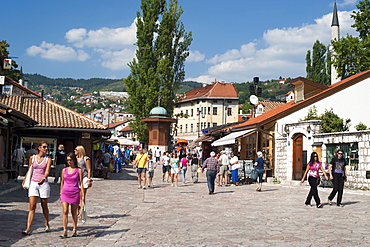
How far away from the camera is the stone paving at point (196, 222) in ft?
27.1

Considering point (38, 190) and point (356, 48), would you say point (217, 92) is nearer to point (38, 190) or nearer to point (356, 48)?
point (356, 48)

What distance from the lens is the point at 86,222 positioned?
10594 mm

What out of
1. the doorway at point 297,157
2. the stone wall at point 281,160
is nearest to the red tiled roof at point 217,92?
the stone wall at point 281,160

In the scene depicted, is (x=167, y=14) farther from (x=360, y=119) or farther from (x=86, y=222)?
(x=86, y=222)

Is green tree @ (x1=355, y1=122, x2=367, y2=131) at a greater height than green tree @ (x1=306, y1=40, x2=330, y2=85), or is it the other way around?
green tree @ (x1=306, y1=40, x2=330, y2=85)

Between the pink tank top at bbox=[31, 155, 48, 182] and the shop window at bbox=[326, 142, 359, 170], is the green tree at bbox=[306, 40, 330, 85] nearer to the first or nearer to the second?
the shop window at bbox=[326, 142, 359, 170]

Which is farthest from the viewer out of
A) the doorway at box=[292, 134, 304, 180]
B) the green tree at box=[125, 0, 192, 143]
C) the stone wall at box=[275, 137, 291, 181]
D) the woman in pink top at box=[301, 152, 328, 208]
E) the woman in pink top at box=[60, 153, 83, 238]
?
the green tree at box=[125, 0, 192, 143]

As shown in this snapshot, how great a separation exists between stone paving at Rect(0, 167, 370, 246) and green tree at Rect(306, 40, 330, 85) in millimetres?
51064

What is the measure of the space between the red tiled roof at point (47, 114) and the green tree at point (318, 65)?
1831 inches

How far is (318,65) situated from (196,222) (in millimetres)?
59681

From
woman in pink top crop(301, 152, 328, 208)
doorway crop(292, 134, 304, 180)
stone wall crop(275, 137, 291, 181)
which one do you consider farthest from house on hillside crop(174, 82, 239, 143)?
woman in pink top crop(301, 152, 328, 208)

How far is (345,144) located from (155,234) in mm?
13367

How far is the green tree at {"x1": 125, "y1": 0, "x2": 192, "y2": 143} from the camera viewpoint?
48.8 m

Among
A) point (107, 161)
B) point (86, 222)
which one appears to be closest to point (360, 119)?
point (107, 161)
